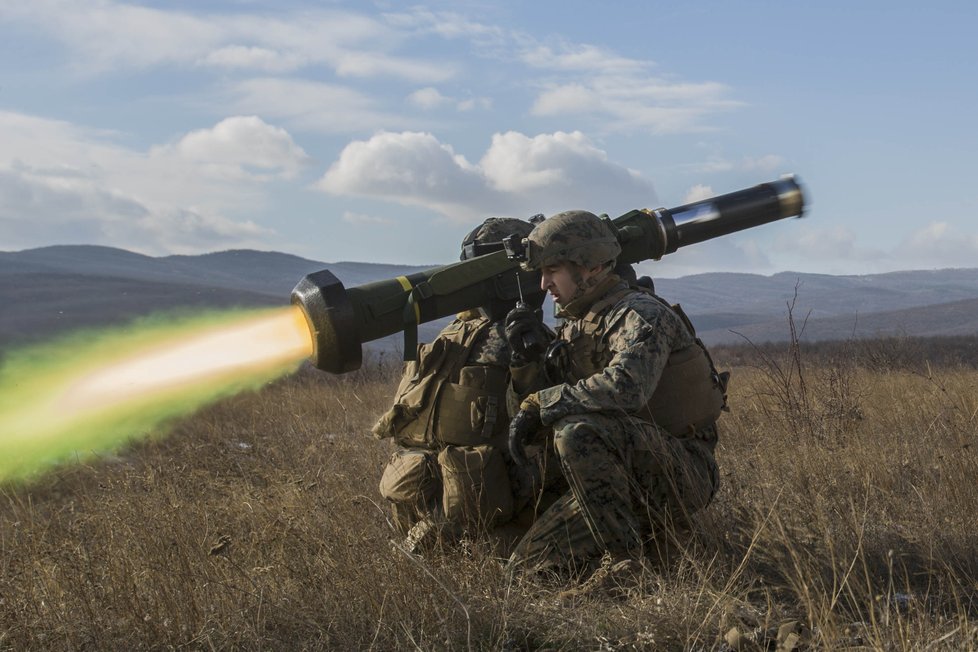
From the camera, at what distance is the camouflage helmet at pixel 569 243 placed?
459cm

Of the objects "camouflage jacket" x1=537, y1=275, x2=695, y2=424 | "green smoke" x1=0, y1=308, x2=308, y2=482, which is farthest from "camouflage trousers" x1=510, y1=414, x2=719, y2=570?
"green smoke" x1=0, y1=308, x2=308, y2=482

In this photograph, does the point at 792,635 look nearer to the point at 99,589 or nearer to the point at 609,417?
the point at 609,417

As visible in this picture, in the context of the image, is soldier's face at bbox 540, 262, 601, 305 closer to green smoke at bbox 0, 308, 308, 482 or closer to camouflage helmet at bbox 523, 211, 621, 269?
camouflage helmet at bbox 523, 211, 621, 269

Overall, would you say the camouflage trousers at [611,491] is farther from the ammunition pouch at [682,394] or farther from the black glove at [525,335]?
the black glove at [525,335]

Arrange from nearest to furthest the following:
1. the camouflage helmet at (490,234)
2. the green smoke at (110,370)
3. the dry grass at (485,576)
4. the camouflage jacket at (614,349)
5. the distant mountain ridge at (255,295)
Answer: the dry grass at (485,576) → the camouflage jacket at (614,349) → the camouflage helmet at (490,234) → the green smoke at (110,370) → the distant mountain ridge at (255,295)

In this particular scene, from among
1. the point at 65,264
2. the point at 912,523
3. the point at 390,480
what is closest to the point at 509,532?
the point at 390,480

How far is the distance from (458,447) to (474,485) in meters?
0.22

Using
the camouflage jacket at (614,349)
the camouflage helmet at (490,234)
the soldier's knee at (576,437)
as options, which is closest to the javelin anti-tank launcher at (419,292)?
the camouflage helmet at (490,234)

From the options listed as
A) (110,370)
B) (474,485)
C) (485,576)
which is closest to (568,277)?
(474,485)

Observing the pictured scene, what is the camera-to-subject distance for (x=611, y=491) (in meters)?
4.33

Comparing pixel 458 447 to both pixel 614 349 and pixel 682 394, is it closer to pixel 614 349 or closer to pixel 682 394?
pixel 614 349

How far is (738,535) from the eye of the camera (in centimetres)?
480

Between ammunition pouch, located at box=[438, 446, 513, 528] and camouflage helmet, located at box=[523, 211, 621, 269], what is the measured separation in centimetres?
97

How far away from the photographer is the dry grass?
11.9 feet
